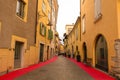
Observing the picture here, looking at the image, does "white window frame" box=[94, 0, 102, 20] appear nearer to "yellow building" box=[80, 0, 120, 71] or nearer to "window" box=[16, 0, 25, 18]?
"yellow building" box=[80, 0, 120, 71]

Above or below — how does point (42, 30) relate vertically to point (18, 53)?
above

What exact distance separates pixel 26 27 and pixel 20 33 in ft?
4.55

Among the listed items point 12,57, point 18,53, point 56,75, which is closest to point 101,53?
point 56,75

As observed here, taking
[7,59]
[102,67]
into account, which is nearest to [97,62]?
[102,67]

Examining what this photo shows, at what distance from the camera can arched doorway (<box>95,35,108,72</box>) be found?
1105 cm

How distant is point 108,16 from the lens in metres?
9.78

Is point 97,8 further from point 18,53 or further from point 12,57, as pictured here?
point 12,57

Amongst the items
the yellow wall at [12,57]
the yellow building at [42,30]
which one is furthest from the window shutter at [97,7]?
the yellow building at [42,30]

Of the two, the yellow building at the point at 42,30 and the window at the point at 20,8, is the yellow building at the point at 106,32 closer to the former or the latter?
the window at the point at 20,8

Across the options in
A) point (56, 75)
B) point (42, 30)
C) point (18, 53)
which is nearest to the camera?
point (56, 75)

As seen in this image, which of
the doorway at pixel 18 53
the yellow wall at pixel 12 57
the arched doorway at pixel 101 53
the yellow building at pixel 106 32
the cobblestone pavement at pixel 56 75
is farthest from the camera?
the doorway at pixel 18 53

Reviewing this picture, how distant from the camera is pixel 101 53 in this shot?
12.1m

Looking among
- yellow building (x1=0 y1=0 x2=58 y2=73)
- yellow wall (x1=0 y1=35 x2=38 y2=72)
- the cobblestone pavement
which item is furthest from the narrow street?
yellow building (x1=0 y1=0 x2=58 y2=73)

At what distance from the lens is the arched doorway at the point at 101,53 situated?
36.3 feet
